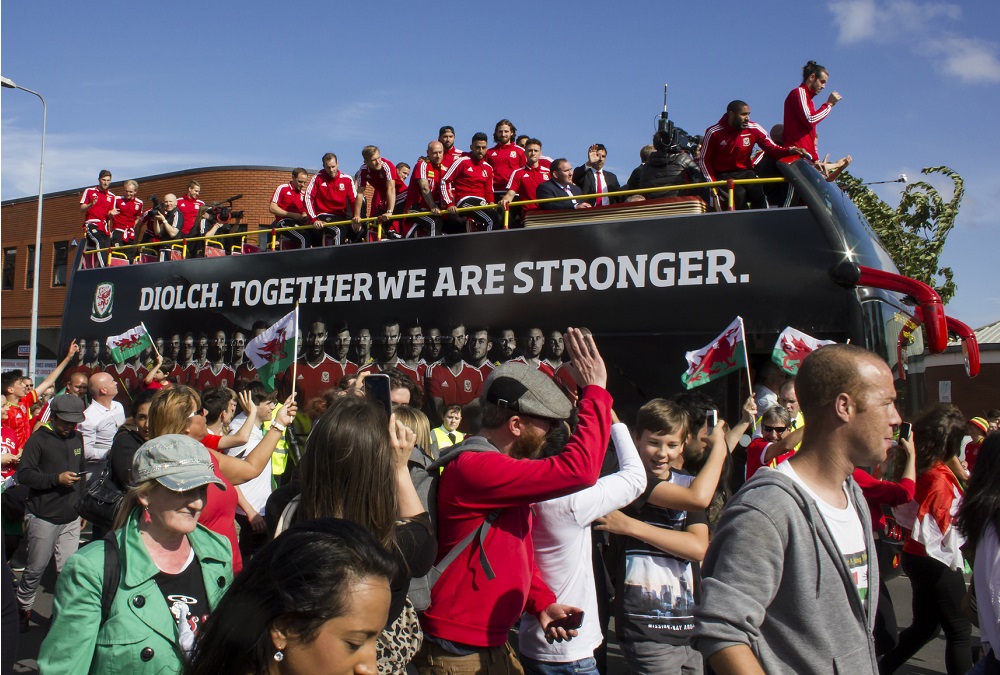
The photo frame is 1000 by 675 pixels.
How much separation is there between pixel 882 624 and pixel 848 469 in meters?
2.58

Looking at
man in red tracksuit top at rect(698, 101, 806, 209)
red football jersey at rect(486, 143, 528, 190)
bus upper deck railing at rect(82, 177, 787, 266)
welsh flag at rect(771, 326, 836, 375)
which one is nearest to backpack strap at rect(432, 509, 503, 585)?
welsh flag at rect(771, 326, 836, 375)

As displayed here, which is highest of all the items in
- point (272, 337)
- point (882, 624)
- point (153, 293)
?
point (153, 293)

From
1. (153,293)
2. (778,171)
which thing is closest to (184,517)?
(778,171)

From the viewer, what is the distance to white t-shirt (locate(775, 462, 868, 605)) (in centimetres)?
238

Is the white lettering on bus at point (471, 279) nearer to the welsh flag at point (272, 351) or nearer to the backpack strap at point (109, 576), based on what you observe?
the welsh flag at point (272, 351)

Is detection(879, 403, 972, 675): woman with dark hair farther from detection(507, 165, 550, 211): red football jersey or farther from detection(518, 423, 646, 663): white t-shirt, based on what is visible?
detection(507, 165, 550, 211): red football jersey

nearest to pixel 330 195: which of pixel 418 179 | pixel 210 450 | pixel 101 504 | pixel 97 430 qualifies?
pixel 418 179

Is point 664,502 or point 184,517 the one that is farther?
point 664,502

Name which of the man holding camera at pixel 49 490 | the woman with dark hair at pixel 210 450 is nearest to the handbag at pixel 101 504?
the woman with dark hair at pixel 210 450

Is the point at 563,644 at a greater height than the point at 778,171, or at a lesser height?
lesser

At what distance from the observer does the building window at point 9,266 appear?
3209 cm

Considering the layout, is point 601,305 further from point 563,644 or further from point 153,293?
point 153,293

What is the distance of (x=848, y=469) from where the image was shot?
244 cm

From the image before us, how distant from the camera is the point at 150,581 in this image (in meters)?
2.54
